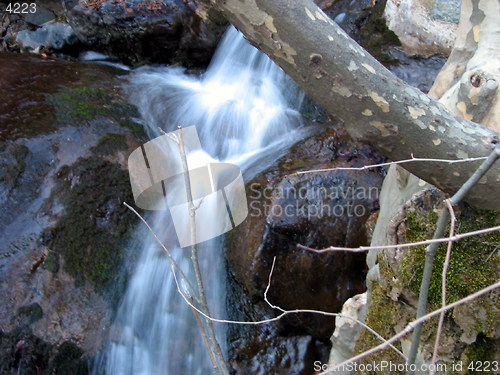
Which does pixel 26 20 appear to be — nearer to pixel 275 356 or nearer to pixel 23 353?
pixel 23 353

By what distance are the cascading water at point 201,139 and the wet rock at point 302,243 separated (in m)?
0.36

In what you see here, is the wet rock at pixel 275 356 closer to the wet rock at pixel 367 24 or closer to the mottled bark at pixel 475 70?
the mottled bark at pixel 475 70

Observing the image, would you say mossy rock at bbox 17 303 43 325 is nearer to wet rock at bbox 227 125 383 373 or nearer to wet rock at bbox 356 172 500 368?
wet rock at bbox 227 125 383 373

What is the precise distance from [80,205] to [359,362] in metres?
2.66

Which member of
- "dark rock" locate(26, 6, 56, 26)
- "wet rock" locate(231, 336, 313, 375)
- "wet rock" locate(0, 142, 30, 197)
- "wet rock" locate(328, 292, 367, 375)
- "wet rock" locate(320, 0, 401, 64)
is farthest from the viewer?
"dark rock" locate(26, 6, 56, 26)

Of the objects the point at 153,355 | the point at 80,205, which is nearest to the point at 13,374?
the point at 153,355

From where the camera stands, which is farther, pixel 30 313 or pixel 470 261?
pixel 30 313

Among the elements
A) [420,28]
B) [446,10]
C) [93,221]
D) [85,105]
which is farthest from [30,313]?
[446,10]

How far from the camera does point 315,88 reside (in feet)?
4.87

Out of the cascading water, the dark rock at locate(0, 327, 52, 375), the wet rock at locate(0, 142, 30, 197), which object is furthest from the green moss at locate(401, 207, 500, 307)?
the wet rock at locate(0, 142, 30, 197)

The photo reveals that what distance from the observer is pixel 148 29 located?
588cm

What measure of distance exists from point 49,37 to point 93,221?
412 centimetres

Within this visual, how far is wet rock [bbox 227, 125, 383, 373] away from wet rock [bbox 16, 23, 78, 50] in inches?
177

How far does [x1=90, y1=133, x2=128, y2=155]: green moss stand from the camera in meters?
4.03
